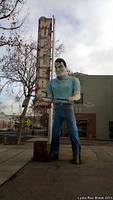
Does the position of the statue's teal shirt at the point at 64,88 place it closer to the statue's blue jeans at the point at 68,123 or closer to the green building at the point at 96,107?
the statue's blue jeans at the point at 68,123

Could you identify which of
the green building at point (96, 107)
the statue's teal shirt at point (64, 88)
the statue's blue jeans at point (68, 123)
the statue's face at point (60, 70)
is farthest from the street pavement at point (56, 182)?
the green building at point (96, 107)

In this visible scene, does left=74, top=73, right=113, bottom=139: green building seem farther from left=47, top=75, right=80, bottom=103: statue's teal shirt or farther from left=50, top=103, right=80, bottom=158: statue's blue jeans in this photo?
left=47, top=75, right=80, bottom=103: statue's teal shirt

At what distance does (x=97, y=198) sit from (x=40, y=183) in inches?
60.3

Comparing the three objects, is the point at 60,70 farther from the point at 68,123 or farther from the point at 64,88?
the point at 68,123

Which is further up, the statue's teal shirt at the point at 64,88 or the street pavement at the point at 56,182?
the statue's teal shirt at the point at 64,88

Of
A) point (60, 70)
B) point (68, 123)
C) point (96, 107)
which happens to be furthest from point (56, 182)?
point (96, 107)

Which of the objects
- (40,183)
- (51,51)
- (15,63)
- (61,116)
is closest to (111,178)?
(40,183)

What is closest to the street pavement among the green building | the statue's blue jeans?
the statue's blue jeans

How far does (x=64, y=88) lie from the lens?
32.7ft

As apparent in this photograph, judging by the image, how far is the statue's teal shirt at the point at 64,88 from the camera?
993 cm

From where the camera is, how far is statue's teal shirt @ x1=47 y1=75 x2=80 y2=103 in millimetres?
9930

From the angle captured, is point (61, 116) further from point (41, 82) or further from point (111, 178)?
point (41, 82)

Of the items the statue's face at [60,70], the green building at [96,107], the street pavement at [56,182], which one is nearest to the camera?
the street pavement at [56,182]

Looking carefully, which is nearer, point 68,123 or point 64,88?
point 64,88
